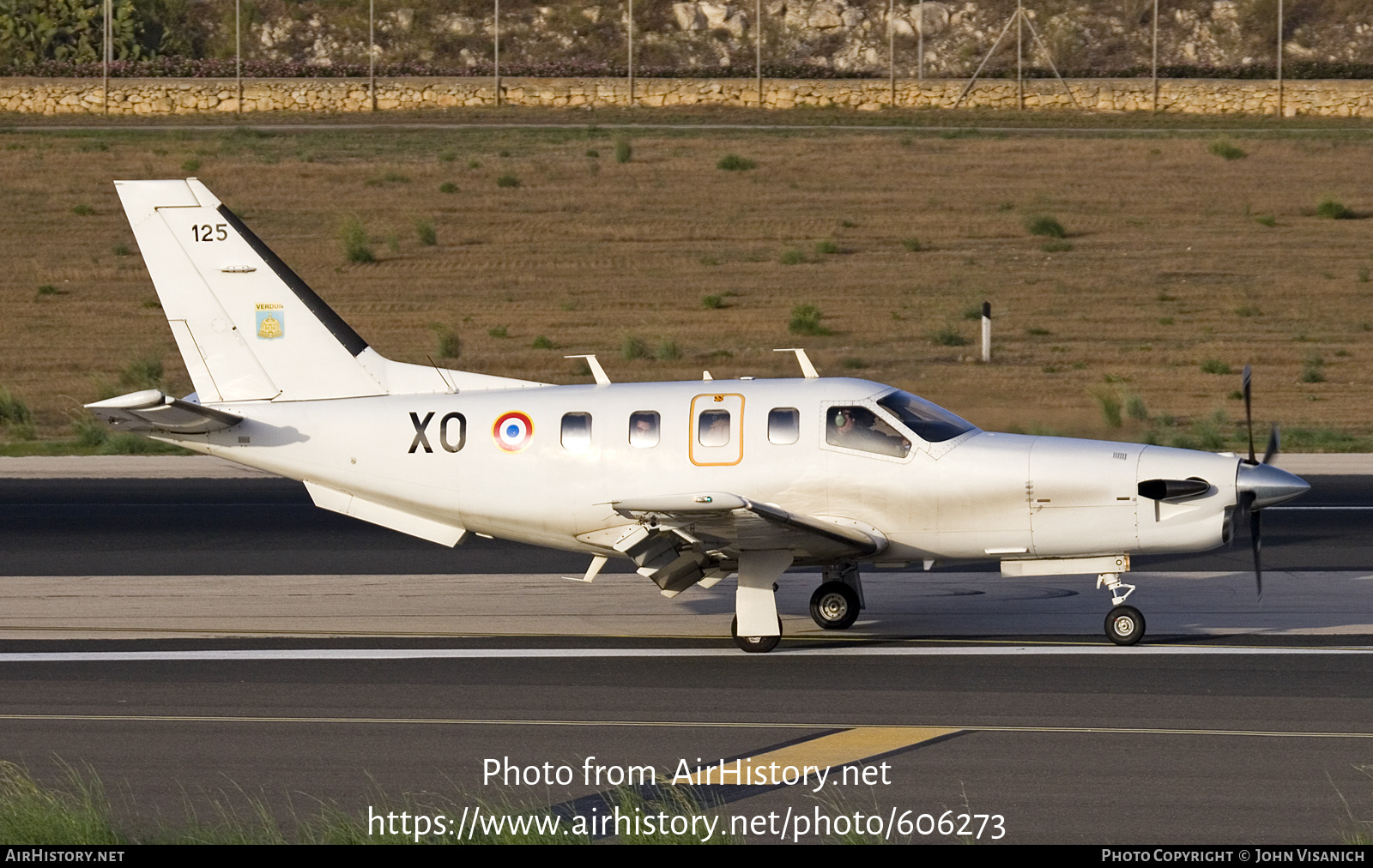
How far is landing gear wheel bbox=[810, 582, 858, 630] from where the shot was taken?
14289mm

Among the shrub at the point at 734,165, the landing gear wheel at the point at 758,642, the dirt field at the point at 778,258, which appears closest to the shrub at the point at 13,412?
the dirt field at the point at 778,258

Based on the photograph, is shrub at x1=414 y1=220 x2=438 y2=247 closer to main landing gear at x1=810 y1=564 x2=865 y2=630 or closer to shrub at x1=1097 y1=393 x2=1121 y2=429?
shrub at x1=1097 y1=393 x2=1121 y2=429

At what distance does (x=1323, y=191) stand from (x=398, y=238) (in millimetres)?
27116

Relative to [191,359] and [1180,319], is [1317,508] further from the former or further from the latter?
[1180,319]

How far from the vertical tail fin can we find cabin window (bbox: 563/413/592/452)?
1960mm

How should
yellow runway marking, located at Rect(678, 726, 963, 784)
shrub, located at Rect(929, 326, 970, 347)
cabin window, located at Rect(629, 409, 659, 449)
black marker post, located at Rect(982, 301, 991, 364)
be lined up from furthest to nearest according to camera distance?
shrub, located at Rect(929, 326, 970, 347)
black marker post, located at Rect(982, 301, 991, 364)
cabin window, located at Rect(629, 409, 659, 449)
yellow runway marking, located at Rect(678, 726, 963, 784)

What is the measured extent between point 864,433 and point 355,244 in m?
33.1

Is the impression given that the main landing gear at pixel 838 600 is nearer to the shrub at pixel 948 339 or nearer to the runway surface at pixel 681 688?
the runway surface at pixel 681 688

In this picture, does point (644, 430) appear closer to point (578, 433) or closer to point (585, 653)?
point (578, 433)

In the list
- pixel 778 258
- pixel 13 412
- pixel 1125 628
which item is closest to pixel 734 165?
pixel 778 258

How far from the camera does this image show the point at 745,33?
76.2 metres

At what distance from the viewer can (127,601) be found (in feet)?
51.7

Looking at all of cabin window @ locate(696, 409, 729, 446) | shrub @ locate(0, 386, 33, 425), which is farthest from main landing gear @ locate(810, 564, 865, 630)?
shrub @ locate(0, 386, 33, 425)

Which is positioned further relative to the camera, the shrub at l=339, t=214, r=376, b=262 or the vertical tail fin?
the shrub at l=339, t=214, r=376, b=262
